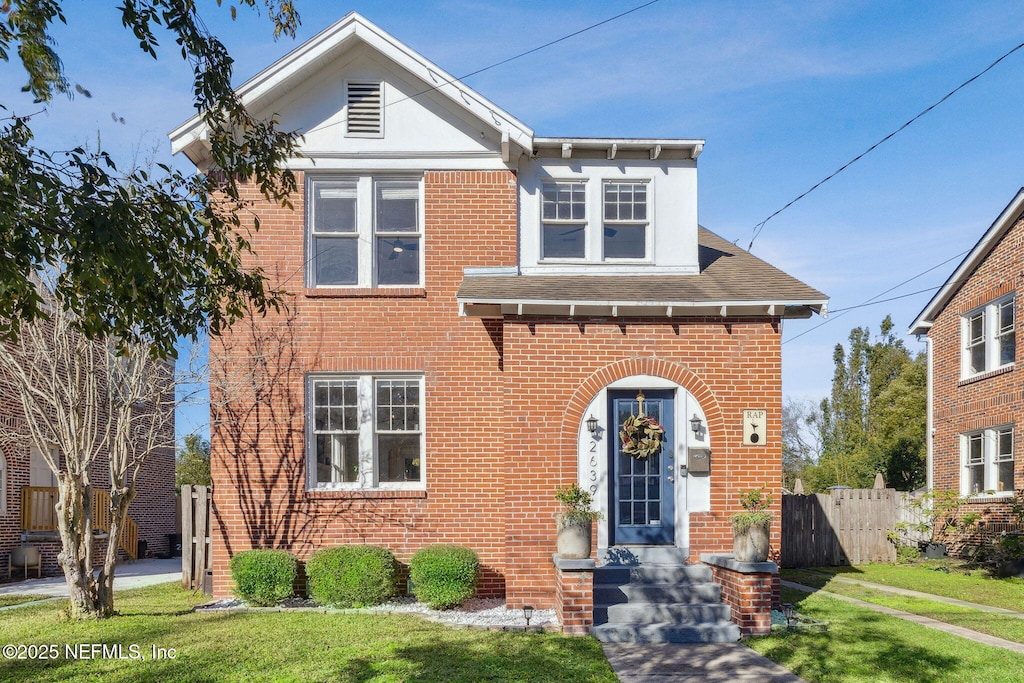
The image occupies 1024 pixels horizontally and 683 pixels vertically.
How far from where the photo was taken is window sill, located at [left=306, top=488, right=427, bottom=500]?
1209cm

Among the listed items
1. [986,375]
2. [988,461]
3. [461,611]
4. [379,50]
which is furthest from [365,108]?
[988,461]

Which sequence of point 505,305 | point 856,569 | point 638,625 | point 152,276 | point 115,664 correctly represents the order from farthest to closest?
point 856,569 < point 505,305 < point 638,625 < point 115,664 < point 152,276

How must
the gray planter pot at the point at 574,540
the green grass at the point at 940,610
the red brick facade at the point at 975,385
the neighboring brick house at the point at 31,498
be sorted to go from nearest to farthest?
the gray planter pot at the point at 574,540 → the green grass at the point at 940,610 → the neighboring brick house at the point at 31,498 → the red brick facade at the point at 975,385

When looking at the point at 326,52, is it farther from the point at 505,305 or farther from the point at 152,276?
the point at 152,276

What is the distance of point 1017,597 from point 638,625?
7.14 m

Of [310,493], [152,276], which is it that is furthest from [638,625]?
[152,276]

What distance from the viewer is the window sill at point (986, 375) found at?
17406mm

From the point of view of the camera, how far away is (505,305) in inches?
442

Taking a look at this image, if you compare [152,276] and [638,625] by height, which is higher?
[152,276]

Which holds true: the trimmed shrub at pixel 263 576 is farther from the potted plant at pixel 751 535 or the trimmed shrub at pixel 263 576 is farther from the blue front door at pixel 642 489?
the potted plant at pixel 751 535

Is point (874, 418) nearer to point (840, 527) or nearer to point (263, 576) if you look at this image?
point (840, 527)

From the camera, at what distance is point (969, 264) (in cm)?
1894

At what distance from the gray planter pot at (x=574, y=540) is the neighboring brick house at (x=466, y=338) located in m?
1.30

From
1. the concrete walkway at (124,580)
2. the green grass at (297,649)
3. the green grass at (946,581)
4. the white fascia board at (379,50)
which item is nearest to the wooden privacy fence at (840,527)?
the green grass at (946,581)
